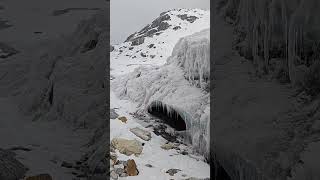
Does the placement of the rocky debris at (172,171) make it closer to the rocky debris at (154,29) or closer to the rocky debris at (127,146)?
the rocky debris at (127,146)

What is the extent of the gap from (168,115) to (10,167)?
4.89m

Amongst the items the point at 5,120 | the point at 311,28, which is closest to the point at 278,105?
the point at 311,28

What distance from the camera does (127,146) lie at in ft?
24.7

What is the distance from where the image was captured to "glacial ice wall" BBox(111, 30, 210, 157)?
738 centimetres

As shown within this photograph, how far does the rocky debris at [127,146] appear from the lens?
7.38m

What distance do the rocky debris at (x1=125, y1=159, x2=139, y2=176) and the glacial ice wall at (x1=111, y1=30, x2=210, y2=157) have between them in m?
1.57

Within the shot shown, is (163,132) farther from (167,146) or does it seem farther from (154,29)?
(154,29)

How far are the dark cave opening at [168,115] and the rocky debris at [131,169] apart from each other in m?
2.20

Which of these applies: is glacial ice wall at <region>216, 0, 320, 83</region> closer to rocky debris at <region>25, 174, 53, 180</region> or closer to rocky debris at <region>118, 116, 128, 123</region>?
rocky debris at <region>25, 174, 53, 180</region>

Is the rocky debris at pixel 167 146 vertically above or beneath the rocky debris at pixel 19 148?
beneath

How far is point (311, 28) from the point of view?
418 centimetres

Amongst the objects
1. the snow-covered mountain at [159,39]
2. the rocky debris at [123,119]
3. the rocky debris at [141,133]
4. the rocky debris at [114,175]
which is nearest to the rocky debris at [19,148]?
the rocky debris at [114,175]

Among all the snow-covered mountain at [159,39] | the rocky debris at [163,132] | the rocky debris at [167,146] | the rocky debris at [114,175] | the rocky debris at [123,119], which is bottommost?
the rocky debris at [114,175]

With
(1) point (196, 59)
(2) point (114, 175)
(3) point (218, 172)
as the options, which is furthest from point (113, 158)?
(1) point (196, 59)
